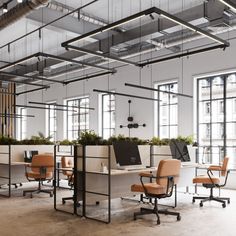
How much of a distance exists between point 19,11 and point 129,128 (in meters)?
7.09

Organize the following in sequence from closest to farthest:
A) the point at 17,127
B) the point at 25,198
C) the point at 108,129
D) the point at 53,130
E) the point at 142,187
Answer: the point at 142,187
the point at 25,198
the point at 108,129
the point at 53,130
the point at 17,127

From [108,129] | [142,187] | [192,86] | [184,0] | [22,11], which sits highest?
[184,0]

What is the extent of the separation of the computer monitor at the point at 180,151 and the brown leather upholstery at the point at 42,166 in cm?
288

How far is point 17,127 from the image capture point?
757 inches

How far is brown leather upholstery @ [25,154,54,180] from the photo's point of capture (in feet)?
25.8

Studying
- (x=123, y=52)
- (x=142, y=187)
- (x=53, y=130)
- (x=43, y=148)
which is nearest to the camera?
(x=142, y=187)

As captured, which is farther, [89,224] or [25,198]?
[25,198]

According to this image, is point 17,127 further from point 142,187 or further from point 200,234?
point 200,234

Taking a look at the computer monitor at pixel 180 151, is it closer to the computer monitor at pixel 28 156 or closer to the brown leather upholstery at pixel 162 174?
the brown leather upholstery at pixel 162 174

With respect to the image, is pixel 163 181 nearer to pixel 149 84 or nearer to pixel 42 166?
pixel 42 166

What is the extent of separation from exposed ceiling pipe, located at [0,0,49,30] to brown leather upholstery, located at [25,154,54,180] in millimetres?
3034

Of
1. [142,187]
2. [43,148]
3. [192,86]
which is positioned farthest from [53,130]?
[142,187]

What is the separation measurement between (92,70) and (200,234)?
403 inches

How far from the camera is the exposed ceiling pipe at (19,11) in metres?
5.79
